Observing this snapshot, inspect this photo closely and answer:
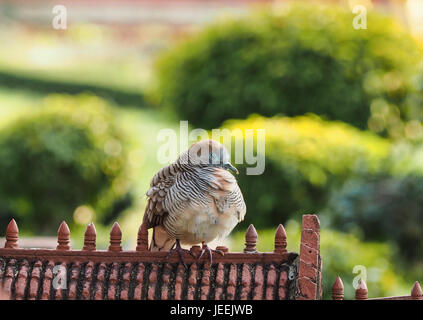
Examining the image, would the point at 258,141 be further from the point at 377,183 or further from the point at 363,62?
the point at 363,62

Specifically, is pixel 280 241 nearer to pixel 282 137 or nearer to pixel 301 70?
pixel 282 137

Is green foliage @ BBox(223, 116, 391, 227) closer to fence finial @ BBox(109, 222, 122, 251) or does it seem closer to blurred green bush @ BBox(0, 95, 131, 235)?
blurred green bush @ BBox(0, 95, 131, 235)

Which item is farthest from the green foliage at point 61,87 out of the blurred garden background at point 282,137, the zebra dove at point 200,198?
the zebra dove at point 200,198

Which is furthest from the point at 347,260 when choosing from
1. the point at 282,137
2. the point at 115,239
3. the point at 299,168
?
the point at 115,239

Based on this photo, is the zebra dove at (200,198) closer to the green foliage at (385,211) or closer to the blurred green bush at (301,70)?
the green foliage at (385,211)

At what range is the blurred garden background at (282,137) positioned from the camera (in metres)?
13.9

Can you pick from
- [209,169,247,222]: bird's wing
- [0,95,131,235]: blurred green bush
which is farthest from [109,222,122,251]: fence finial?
[0,95,131,235]: blurred green bush

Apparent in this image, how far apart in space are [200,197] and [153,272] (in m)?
0.68

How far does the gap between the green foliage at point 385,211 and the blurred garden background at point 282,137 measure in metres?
0.02

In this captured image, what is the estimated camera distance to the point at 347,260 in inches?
433

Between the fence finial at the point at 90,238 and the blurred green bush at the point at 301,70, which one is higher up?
the blurred green bush at the point at 301,70

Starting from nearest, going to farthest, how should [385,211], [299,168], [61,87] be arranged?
1. [385,211]
2. [299,168]
3. [61,87]
